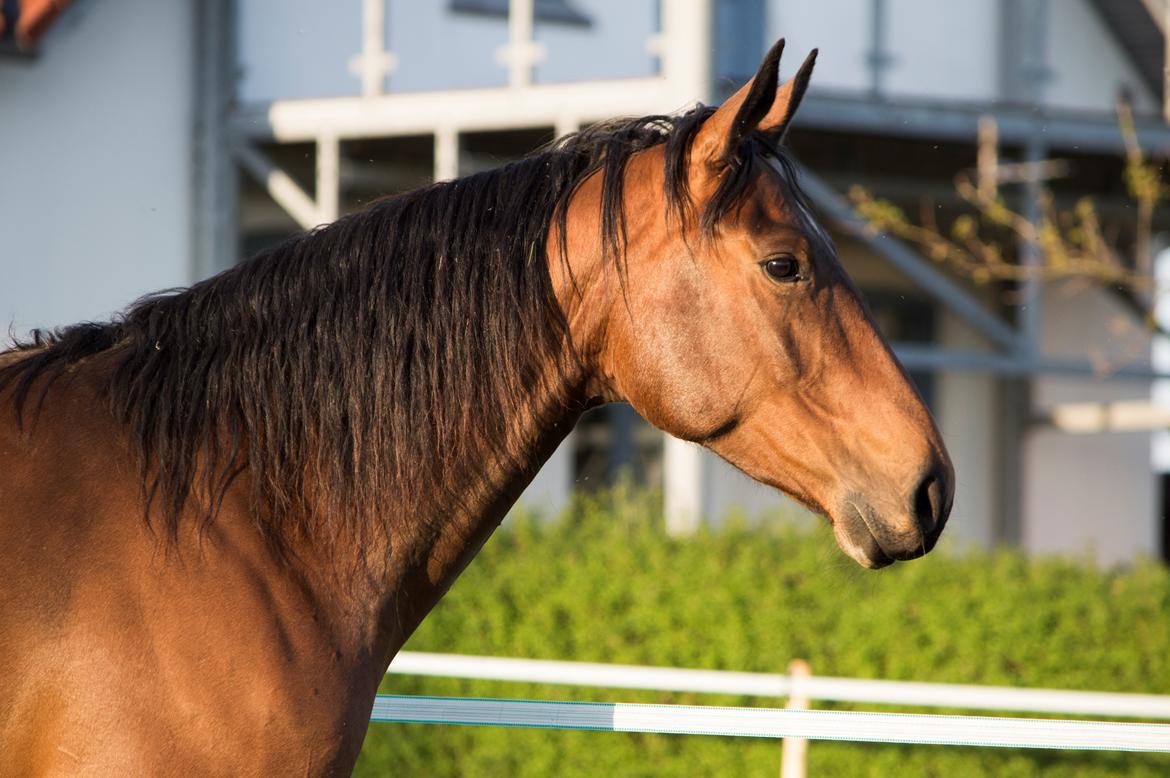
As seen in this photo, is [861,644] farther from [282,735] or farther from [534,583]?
[282,735]

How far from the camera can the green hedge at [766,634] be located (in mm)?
5812

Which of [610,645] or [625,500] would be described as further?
[625,500]

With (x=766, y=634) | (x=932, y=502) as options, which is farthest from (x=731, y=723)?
(x=766, y=634)

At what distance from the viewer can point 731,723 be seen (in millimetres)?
3178

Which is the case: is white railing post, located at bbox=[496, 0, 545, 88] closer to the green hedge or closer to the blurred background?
the blurred background

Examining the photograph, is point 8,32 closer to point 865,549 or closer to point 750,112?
Result: point 750,112

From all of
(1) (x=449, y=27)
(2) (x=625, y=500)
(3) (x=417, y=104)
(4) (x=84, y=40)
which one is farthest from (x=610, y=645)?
(4) (x=84, y=40)

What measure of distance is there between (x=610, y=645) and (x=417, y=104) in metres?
3.80

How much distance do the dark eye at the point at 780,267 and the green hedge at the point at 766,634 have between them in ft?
11.9

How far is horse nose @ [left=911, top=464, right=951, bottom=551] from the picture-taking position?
2262 mm

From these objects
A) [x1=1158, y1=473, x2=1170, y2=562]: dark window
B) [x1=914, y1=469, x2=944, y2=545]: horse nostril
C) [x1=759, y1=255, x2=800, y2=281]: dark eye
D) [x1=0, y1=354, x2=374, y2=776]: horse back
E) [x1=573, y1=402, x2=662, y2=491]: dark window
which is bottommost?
[x1=1158, y1=473, x2=1170, y2=562]: dark window

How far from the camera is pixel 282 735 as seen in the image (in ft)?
6.94

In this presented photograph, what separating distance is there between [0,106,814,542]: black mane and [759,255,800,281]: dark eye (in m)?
0.12

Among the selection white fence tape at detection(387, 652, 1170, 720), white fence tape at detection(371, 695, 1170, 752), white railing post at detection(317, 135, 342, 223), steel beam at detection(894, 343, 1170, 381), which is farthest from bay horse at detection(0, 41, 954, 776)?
white railing post at detection(317, 135, 342, 223)
